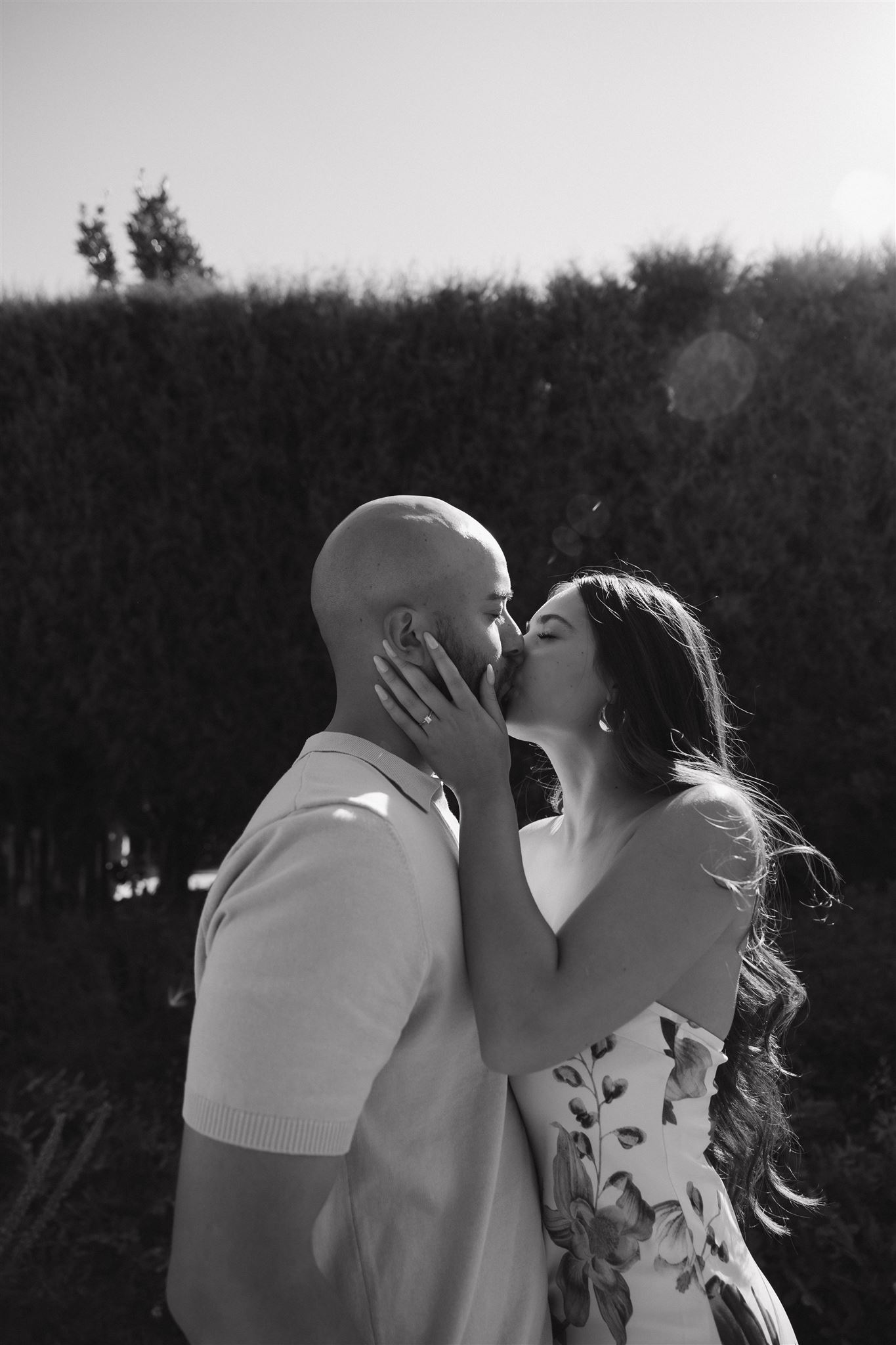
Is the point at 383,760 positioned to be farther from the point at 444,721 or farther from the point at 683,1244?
the point at 683,1244

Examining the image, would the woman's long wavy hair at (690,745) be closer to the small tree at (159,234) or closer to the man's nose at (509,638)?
the man's nose at (509,638)

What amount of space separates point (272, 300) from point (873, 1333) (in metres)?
5.31

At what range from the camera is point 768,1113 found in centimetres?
253

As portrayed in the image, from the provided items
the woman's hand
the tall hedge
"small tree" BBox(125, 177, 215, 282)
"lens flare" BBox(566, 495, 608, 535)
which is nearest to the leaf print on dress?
the woman's hand

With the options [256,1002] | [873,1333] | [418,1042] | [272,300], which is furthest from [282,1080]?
[272,300]

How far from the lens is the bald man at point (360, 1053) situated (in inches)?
50.3

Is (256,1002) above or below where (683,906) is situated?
above

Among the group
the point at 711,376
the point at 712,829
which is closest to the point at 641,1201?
the point at 712,829

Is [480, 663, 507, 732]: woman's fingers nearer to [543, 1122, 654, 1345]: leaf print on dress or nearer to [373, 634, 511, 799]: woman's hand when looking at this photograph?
[373, 634, 511, 799]: woman's hand

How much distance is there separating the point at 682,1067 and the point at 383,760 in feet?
2.87

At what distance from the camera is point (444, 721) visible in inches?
73.8

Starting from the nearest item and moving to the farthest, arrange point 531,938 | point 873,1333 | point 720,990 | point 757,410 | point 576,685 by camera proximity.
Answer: point 531,938 → point 720,990 → point 576,685 → point 873,1333 → point 757,410

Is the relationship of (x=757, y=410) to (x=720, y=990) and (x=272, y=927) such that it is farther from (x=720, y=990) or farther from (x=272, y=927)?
(x=272, y=927)

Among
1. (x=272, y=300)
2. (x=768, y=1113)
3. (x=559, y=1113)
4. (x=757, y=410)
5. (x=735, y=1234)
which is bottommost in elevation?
(x=768, y=1113)
